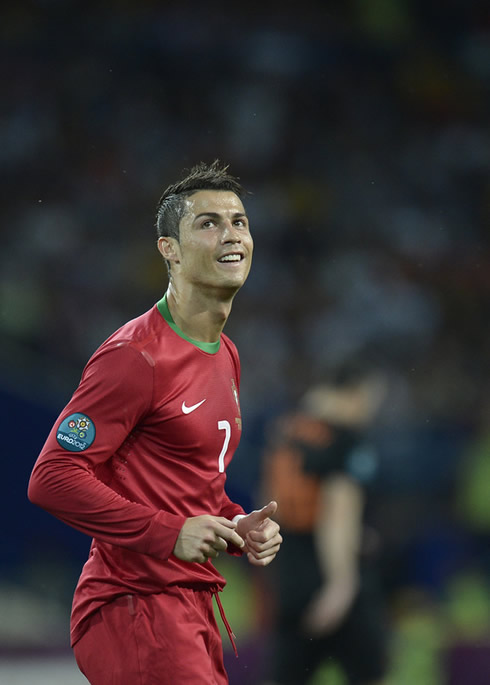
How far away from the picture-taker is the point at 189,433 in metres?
2.53

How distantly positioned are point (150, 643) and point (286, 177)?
276 inches

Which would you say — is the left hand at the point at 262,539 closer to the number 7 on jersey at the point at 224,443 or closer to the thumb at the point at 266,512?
the thumb at the point at 266,512

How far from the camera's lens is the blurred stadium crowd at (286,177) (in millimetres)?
7871

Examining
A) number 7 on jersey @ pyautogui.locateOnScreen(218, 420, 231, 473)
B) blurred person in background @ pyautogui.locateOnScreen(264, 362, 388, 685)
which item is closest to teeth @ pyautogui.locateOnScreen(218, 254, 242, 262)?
number 7 on jersey @ pyautogui.locateOnScreen(218, 420, 231, 473)

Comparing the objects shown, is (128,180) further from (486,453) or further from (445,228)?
(486,453)

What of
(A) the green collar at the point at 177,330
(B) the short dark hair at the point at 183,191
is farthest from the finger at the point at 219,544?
(B) the short dark hair at the point at 183,191

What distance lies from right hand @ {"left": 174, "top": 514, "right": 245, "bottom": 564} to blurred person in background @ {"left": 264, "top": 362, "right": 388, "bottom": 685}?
2.27 meters

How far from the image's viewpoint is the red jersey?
2.33 metres

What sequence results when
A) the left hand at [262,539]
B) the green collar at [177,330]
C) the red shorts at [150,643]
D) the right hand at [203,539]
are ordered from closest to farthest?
the right hand at [203,539] < the red shorts at [150,643] < the left hand at [262,539] < the green collar at [177,330]

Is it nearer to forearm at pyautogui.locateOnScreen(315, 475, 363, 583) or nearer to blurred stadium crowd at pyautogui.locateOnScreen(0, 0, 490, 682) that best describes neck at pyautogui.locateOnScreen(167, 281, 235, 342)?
forearm at pyautogui.locateOnScreen(315, 475, 363, 583)

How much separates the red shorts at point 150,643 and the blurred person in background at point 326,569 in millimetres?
2035

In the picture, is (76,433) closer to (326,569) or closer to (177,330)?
(177,330)

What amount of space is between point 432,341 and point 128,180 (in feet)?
9.96

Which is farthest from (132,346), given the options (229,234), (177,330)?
(229,234)
